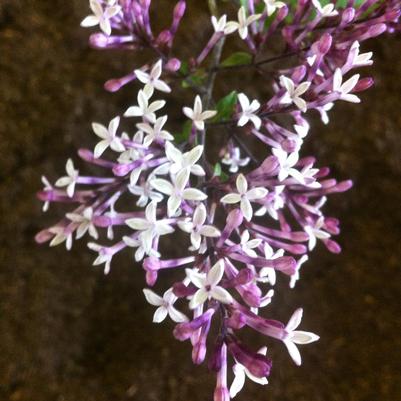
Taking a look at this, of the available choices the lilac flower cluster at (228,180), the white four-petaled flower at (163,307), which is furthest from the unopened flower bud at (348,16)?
the white four-petaled flower at (163,307)

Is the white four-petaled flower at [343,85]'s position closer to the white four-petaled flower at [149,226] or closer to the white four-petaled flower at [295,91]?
the white four-petaled flower at [295,91]

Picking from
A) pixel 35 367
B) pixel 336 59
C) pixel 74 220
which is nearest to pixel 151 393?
pixel 35 367

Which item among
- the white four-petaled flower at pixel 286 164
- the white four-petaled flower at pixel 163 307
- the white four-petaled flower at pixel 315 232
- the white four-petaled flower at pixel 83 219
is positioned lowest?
the white four-petaled flower at pixel 315 232

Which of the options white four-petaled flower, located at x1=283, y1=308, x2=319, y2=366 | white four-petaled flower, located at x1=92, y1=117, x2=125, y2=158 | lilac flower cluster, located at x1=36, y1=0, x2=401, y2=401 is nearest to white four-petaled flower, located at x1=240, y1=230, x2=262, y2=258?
lilac flower cluster, located at x1=36, y1=0, x2=401, y2=401

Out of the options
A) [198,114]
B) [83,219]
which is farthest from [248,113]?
[83,219]

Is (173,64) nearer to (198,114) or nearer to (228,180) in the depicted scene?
(198,114)

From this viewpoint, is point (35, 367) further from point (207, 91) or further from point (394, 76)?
point (394, 76)
